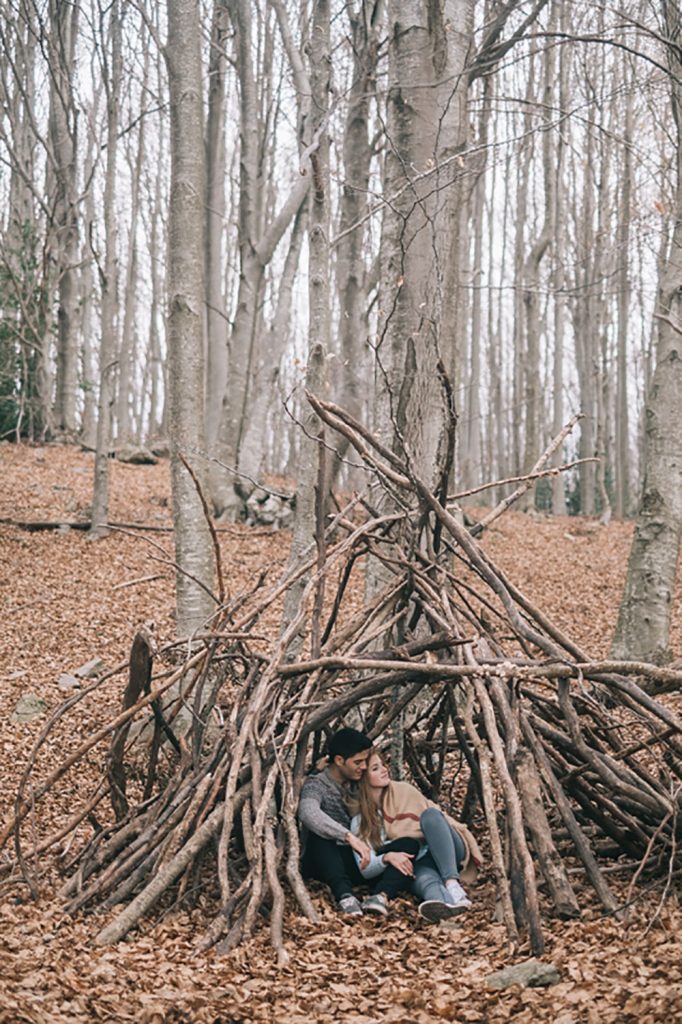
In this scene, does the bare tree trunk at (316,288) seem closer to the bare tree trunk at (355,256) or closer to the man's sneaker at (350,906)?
the man's sneaker at (350,906)

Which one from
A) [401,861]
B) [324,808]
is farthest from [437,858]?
[324,808]

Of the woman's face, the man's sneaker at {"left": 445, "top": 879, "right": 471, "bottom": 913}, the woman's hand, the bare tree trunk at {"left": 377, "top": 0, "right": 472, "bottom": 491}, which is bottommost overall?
the man's sneaker at {"left": 445, "top": 879, "right": 471, "bottom": 913}

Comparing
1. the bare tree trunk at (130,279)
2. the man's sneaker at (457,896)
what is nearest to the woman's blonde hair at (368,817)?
the man's sneaker at (457,896)

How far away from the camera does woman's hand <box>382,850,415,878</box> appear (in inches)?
171

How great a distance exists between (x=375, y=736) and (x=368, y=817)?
16.4 inches

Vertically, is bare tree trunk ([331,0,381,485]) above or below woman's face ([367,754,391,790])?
above

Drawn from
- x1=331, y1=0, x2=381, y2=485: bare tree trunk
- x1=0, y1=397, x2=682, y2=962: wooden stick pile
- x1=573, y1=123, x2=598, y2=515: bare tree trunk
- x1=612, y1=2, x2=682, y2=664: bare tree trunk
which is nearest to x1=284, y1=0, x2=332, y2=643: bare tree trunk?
x1=0, y1=397, x2=682, y2=962: wooden stick pile

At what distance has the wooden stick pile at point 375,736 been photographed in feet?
13.0

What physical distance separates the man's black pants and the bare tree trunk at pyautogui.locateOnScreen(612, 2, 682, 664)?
3.57m

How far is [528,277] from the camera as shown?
18.0m

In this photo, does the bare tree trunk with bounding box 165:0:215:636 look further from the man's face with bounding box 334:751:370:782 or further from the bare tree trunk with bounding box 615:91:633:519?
the bare tree trunk with bounding box 615:91:633:519

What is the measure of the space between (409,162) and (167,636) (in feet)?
15.1

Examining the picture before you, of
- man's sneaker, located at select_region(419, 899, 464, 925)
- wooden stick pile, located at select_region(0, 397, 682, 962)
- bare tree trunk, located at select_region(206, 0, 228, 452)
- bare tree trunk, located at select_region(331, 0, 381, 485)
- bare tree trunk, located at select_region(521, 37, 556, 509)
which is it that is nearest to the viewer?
wooden stick pile, located at select_region(0, 397, 682, 962)

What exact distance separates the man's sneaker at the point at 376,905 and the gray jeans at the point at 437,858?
0.51 feet
